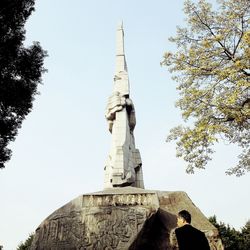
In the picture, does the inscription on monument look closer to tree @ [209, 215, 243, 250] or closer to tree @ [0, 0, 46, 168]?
tree @ [0, 0, 46, 168]

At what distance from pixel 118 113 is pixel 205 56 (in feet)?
11.4

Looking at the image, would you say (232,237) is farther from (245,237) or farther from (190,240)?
(190,240)

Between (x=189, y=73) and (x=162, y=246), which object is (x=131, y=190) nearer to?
(x=162, y=246)

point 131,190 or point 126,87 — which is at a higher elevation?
point 126,87

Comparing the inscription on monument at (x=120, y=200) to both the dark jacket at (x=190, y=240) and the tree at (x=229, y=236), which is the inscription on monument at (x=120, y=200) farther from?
the tree at (x=229, y=236)

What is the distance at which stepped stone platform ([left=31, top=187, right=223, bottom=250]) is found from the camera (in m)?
7.09

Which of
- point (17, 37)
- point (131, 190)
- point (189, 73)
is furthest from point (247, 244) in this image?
point (17, 37)

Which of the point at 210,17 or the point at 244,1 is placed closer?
the point at 244,1

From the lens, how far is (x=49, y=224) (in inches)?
299

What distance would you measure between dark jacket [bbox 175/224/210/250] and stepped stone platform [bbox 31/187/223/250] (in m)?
3.49

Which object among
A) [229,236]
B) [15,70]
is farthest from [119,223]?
[229,236]

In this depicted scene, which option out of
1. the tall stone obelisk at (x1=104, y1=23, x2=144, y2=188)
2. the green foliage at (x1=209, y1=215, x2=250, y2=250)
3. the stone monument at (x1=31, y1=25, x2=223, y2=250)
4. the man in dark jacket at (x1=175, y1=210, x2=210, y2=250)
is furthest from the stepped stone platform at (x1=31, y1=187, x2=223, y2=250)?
the green foliage at (x1=209, y1=215, x2=250, y2=250)

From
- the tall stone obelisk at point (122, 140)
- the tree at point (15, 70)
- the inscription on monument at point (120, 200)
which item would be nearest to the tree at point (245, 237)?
the tall stone obelisk at point (122, 140)

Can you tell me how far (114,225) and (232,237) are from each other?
17.5 meters
